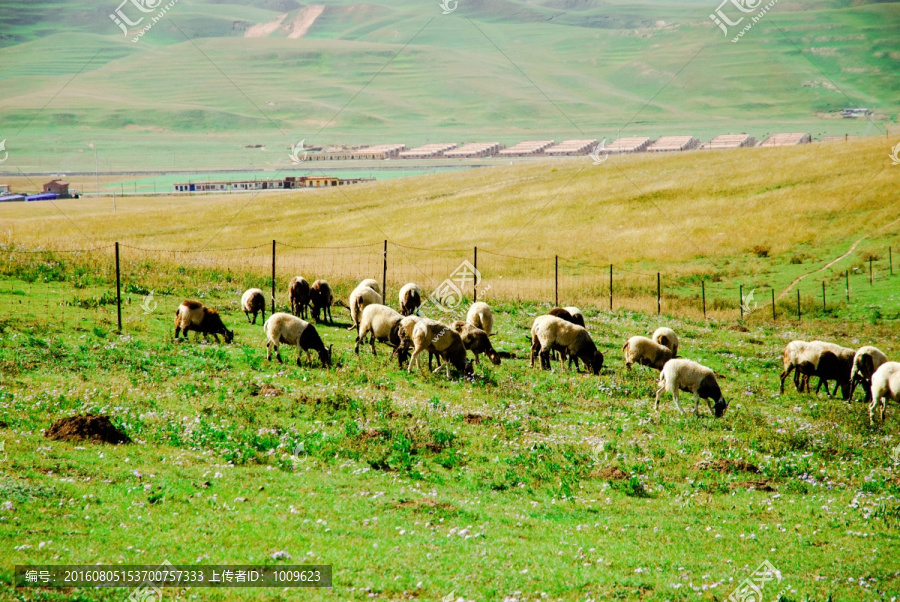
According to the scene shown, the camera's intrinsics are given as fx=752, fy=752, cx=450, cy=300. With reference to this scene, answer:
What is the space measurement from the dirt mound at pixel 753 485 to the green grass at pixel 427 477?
0.25 ft

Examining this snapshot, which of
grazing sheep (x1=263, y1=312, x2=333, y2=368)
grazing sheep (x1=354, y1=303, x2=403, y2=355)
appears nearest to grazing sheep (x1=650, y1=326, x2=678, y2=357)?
grazing sheep (x1=354, y1=303, x2=403, y2=355)

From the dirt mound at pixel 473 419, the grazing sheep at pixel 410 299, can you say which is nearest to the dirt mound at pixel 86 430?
the dirt mound at pixel 473 419

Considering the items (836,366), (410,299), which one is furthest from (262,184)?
(836,366)

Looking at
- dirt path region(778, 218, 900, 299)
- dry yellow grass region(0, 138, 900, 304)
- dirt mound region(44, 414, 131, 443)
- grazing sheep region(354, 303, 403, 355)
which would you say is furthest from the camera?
dry yellow grass region(0, 138, 900, 304)

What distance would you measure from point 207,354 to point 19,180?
180m

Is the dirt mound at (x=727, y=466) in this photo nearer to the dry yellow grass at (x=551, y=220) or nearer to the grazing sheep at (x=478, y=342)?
the grazing sheep at (x=478, y=342)

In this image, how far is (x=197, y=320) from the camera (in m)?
23.3

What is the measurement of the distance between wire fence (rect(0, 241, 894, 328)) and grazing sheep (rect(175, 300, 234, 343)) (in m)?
2.17

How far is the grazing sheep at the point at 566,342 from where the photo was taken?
2317cm

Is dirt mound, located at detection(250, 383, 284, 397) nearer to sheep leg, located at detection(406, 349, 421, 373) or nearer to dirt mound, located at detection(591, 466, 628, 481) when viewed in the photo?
sheep leg, located at detection(406, 349, 421, 373)

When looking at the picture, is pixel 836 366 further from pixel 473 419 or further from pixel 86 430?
pixel 86 430

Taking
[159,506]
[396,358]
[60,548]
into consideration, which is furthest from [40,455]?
[396,358]

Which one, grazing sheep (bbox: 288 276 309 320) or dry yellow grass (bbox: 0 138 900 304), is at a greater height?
dry yellow grass (bbox: 0 138 900 304)

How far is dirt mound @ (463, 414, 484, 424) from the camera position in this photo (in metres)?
17.2
